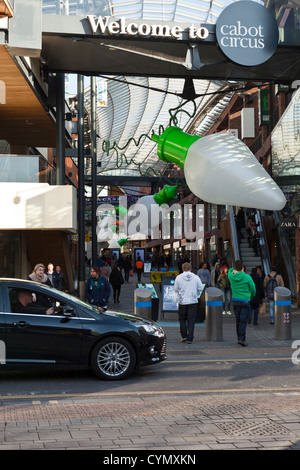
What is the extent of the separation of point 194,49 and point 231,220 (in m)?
13.0

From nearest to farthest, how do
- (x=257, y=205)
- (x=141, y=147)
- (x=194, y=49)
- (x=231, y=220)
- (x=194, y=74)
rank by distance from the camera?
(x=257, y=205), (x=194, y=49), (x=194, y=74), (x=231, y=220), (x=141, y=147)

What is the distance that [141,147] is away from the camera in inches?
2707

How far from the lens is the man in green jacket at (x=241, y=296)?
44.2 feet

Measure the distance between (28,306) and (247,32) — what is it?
12.7 metres

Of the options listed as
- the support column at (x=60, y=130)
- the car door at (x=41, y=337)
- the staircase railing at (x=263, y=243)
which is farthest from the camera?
the staircase railing at (x=263, y=243)

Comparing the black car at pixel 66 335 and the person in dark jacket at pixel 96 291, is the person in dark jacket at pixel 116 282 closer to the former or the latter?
the person in dark jacket at pixel 96 291

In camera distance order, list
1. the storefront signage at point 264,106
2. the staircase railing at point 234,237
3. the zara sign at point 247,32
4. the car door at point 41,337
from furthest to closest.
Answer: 1. the storefront signage at point 264,106
2. the staircase railing at point 234,237
3. the zara sign at point 247,32
4. the car door at point 41,337

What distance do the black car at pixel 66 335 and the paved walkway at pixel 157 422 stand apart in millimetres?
1148

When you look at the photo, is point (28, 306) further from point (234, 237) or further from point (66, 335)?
point (234, 237)

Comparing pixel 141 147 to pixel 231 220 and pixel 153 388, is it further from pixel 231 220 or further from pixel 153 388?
pixel 153 388

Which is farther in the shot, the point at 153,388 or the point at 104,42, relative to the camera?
the point at 104,42

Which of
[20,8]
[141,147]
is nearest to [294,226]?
[20,8]

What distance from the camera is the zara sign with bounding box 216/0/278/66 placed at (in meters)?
19.3

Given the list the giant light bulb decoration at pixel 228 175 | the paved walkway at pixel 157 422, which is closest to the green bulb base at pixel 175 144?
the giant light bulb decoration at pixel 228 175
